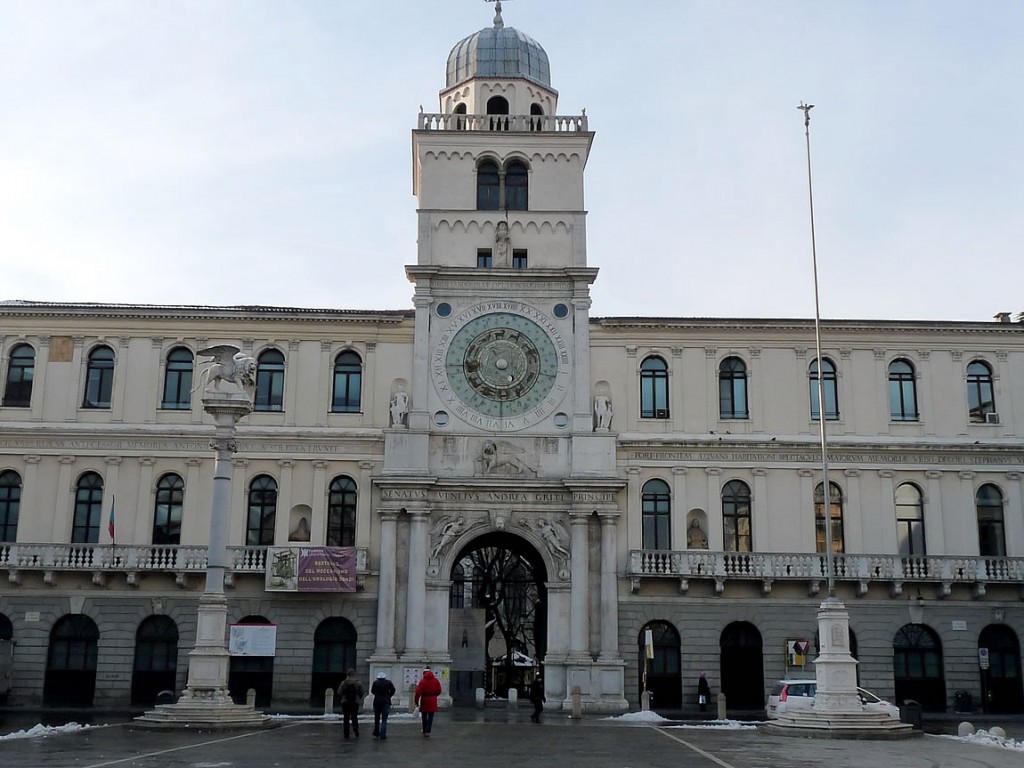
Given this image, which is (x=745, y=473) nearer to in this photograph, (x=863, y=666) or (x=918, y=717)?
(x=863, y=666)

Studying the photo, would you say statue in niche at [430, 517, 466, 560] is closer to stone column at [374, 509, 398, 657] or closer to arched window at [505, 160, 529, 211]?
stone column at [374, 509, 398, 657]

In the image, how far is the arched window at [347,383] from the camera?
4459 centimetres

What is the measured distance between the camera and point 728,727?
3269 cm

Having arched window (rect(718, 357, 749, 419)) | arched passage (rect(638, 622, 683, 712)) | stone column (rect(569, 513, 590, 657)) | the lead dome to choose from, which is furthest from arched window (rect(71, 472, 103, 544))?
arched window (rect(718, 357, 749, 419))

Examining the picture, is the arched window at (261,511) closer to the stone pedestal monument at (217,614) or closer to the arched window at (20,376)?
the arched window at (20,376)

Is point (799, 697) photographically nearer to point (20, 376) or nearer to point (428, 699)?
point (428, 699)

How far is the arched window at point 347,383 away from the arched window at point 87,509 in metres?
9.41

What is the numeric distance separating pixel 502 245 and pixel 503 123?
5675 mm

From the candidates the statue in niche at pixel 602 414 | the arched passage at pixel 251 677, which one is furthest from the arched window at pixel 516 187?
the arched passage at pixel 251 677

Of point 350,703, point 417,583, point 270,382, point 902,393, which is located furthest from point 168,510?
point 902,393

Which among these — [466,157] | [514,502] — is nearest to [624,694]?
[514,502]

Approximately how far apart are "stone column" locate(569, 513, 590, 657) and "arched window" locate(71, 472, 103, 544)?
17944 mm

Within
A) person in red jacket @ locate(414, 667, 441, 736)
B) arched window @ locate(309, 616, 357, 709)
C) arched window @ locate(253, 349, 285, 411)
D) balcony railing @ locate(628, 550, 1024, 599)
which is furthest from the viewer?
arched window @ locate(253, 349, 285, 411)

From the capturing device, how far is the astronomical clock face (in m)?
44.0
